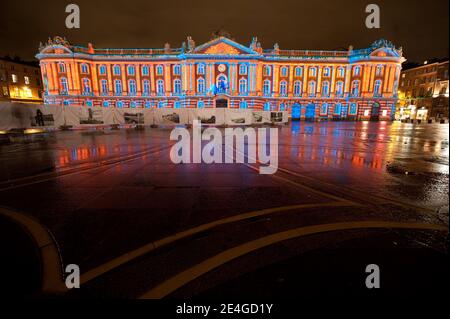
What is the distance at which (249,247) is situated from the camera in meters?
3.09

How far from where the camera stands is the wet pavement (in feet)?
8.69

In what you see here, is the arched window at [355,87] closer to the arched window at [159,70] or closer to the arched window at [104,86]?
the arched window at [159,70]

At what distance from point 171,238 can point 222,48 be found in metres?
57.5

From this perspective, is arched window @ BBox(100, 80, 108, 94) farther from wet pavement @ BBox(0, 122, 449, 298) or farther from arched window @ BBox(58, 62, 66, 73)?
wet pavement @ BBox(0, 122, 449, 298)

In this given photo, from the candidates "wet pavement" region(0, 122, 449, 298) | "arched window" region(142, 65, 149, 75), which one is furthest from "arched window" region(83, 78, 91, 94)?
"wet pavement" region(0, 122, 449, 298)

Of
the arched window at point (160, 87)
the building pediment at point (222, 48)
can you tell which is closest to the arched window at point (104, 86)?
the arched window at point (160, 87)

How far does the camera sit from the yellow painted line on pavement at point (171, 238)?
2613 mm

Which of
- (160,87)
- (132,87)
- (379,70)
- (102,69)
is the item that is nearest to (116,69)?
(102,69)

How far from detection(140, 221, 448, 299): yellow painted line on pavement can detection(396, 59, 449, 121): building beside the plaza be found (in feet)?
228

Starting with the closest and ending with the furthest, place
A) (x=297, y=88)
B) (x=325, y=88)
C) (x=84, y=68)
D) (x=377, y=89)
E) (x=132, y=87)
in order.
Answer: (x=84, y=68), (x=377, y=89), (x=297, y=88), (x=325, y=88), (x=132, y=87)

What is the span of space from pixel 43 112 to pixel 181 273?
22.3m

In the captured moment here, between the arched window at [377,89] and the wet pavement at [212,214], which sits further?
the arched window at [377,89]

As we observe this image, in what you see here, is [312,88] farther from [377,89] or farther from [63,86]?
[63,86]

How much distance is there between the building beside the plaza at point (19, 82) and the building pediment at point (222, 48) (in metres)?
46.1
